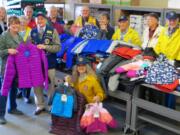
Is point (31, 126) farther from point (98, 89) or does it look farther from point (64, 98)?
point (98, 89)

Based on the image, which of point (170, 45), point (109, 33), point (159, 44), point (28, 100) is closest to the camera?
point (170, 45)

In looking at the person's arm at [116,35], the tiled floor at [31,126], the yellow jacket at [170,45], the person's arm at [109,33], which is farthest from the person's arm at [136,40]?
the tiled floor at [31,126]

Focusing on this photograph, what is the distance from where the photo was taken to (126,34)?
12.8 ft

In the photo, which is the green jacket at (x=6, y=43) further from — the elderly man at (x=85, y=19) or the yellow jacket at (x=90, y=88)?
the elderly man at (x=85, y=19)

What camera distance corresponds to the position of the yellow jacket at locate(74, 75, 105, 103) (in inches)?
133

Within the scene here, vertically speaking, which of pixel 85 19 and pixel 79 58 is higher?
pixel 85 19

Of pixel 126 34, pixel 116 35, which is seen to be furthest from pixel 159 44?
pixel 116 35

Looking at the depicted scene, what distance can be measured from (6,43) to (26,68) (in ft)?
1.24

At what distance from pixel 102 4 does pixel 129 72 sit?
205 centimetres

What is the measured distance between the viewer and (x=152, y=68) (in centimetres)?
302

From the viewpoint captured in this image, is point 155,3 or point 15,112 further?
point 155,3

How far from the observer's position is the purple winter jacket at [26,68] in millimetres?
3467

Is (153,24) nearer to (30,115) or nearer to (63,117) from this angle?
(63,117)

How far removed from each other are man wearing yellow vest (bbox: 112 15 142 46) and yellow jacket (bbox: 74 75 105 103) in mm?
799
